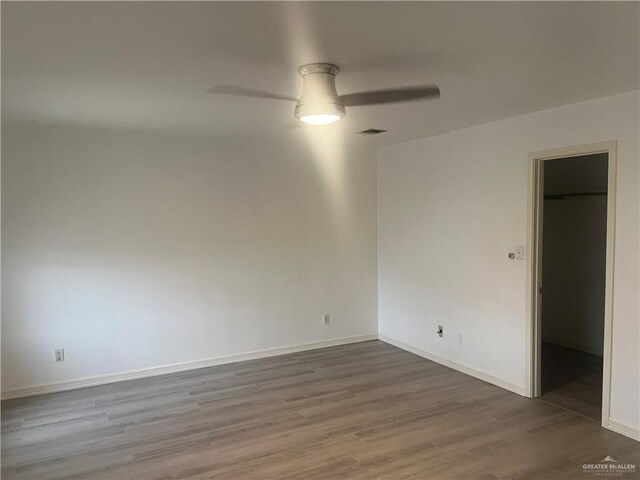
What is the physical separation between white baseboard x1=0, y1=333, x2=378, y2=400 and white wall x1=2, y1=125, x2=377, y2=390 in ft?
0.19

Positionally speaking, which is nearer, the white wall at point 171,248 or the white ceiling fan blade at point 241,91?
the white ceiling fan blade at point 241,91

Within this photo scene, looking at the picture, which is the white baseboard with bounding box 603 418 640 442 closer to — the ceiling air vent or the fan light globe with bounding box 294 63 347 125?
the fan light globe with bounding box 294 63 347 125

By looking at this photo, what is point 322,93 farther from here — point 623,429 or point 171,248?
point 623,429

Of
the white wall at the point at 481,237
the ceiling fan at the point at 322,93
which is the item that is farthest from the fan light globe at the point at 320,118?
the white wall at the point at 481,237

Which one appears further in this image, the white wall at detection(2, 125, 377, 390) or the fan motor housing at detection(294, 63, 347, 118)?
the white wall at detection(2, 125, 377, 390)

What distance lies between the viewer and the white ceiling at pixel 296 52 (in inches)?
76.1

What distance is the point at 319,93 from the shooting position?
261 centimetres

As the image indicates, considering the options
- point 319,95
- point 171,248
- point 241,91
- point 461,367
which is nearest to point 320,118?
point 319,95

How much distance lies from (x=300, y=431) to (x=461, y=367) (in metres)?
1.97

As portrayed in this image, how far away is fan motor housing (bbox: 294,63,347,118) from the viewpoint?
258 cm

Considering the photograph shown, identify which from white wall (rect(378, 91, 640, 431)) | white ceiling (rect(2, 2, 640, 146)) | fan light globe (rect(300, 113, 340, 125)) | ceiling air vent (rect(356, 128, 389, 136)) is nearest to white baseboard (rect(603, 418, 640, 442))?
white wall (rect(378, 91, 640, 431))

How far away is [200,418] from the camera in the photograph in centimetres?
369

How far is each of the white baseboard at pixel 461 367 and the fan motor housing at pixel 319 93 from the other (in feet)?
9.55

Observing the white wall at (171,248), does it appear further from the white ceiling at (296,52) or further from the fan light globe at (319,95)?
the fan light globe at (319,95)
